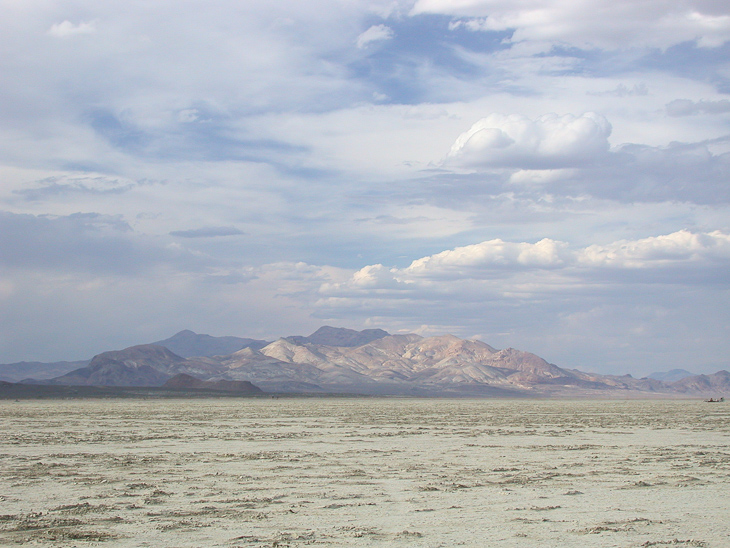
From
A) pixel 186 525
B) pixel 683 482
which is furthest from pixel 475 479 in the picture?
pixel 186 525

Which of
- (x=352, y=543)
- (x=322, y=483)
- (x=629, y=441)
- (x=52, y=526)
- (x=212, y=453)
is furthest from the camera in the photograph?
(x=629, y=441)

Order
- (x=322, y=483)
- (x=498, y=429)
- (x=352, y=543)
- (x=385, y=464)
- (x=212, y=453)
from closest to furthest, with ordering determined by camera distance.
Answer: (x=352, y=543) < (x=322, y=483) < (x=385, y=464) < (x=212, y=453) < (x=498, y=429)

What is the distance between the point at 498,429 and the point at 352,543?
26.4 meters

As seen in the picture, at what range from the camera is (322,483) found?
16.0 meters

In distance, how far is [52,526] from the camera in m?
11.1

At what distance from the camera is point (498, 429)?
1394 inches

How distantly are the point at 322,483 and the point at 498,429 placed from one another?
2100cm

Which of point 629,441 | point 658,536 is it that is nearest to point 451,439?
point 629,441

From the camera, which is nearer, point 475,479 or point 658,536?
point 658,536

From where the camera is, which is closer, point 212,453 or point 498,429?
point 212,453

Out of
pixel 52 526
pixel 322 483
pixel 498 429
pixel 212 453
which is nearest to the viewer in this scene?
pixel 52 526

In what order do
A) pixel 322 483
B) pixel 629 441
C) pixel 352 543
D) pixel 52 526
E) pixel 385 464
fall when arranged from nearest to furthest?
pixel 352 543 → pixel 52 526 → pixel 322 483 → pixel 385 464 → pixel 629 441

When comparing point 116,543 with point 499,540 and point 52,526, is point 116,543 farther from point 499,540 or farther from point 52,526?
point 499,540

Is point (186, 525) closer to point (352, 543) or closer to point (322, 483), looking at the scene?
point (352, 543)
